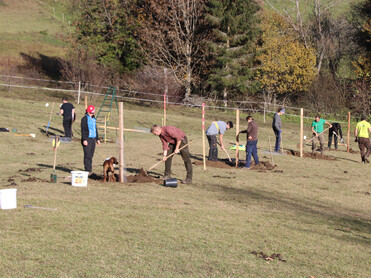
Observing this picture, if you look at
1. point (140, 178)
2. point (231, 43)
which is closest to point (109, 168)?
point (140, 178)

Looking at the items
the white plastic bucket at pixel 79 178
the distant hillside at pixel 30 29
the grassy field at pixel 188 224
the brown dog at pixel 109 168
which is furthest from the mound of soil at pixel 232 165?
the distant hillside at pixel 30 29

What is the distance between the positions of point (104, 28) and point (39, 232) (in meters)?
47.3

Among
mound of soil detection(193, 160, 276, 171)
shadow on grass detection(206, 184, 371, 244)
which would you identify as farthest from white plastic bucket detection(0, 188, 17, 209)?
mound of soil detection(193, 160, 276, 171)

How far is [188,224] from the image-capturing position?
10.2 meters

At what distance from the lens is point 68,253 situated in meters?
7.91

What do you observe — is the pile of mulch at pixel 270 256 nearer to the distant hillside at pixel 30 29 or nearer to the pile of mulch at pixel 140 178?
the pile of mulch at pixel 140 178

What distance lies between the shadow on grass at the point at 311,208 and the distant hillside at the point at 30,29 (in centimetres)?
3925

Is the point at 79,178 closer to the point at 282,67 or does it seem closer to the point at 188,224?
the point at 188,224

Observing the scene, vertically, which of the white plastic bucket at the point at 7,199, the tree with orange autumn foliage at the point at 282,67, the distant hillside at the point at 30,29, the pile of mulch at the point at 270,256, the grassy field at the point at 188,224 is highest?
the distant hillside at the point at 30,29

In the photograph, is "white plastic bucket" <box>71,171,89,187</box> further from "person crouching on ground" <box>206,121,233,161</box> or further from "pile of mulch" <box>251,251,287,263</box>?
Answer: "person crouching on ground" <box>206,121,233,161</box>

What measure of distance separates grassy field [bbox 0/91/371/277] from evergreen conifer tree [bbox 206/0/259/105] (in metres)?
28.8

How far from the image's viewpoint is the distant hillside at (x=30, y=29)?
58.7 meters

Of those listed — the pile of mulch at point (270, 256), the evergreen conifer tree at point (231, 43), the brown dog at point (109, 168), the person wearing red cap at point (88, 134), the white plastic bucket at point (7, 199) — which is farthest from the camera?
the evergreen conifer tree at point (231, 43)

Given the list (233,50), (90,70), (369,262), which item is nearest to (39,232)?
(369,262)
